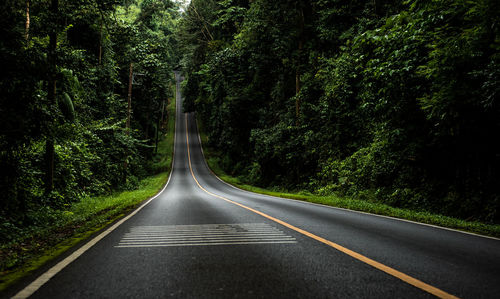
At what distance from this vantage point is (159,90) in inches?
1394

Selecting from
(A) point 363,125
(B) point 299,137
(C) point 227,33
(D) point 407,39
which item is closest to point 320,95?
(B) point 299,137

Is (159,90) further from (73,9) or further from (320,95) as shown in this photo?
(73,9)

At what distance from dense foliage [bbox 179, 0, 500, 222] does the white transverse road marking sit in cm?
585

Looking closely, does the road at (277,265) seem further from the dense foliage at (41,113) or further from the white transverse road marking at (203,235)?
the dense foliage at (41,113)

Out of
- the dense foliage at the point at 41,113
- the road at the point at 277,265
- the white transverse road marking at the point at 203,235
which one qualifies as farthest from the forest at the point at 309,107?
the white transverse road marking at the point at 203,235

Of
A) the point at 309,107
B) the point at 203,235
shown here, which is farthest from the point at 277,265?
the point at 309,107

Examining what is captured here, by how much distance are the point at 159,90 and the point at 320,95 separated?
2431 centimetres

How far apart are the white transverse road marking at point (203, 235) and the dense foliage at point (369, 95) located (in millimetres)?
5850

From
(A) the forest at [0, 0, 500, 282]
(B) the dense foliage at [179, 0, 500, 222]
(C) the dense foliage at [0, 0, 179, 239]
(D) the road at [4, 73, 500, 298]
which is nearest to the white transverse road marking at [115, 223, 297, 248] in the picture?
(D) the road at [4, 73, 500, 298]

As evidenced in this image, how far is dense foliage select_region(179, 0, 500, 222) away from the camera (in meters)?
6.93

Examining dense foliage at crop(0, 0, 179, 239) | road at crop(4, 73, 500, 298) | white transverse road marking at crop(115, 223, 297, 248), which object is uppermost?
dense foliage at crop(0, 0, 179, 239)

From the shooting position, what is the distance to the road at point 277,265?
239 cm

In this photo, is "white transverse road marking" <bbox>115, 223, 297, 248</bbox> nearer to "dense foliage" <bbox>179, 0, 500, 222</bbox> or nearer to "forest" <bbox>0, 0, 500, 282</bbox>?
"forest" <bbox>0, 0, 500, 282</bbox>

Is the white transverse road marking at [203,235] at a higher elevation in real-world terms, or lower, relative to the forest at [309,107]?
lower
